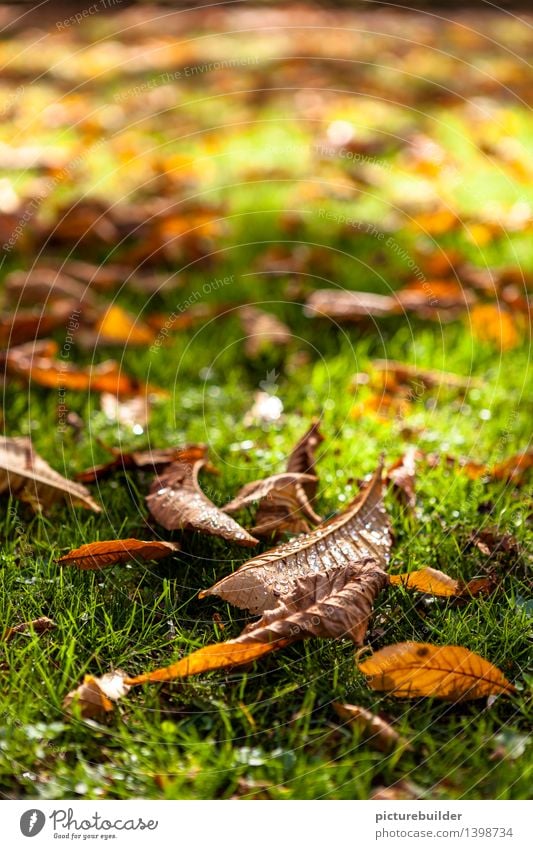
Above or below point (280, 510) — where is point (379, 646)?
below

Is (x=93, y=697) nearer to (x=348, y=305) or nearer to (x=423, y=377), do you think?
(x=423, y=377)

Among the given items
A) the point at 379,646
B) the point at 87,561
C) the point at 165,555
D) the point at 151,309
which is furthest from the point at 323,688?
the point at 151,309

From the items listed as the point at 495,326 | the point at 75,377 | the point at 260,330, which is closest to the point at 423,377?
the point at 495,326

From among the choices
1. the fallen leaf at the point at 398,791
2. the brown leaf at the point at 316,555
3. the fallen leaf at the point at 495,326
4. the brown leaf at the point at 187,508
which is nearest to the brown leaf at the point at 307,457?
the brown leaf at the point at 316,555

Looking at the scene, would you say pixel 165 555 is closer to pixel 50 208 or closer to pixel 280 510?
pixel 280 510
